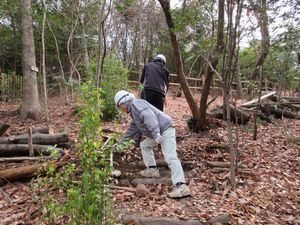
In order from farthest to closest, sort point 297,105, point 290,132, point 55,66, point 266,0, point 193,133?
1. point 55,66
2. point 297,105
3. point 290,132
4. point 193,133
5. point 266,0

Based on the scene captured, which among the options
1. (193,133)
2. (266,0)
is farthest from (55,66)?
(266,0)

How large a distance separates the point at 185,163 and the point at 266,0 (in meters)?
3.46

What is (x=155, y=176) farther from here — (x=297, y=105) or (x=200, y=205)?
(x=297, y=105)

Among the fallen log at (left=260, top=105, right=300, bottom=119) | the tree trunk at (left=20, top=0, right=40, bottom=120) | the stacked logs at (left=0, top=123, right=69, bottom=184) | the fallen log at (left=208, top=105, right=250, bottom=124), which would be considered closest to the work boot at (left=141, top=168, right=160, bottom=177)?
the stacked logs at (left=0, top=123, right=69, bottom=184)

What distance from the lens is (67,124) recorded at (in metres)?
7.34

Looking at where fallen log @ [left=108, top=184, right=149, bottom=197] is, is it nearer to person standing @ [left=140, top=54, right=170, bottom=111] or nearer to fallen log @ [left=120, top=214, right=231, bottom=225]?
fallen log @ [left=120, top=214, right=231, bottom=225]

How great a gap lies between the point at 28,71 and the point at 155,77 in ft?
13.5

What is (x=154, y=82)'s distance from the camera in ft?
18.0

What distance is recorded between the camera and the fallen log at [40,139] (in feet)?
16.6

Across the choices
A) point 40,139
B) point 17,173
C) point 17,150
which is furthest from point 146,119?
point 17,150

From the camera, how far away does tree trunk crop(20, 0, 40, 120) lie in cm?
773

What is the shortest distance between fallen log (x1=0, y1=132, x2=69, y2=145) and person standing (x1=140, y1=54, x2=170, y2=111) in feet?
5.68

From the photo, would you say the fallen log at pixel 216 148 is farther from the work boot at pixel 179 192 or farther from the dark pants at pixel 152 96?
the work boot at pixel 179 192

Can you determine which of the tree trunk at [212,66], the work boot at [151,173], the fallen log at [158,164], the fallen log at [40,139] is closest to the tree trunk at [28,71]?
the fallen log at [40,139]
